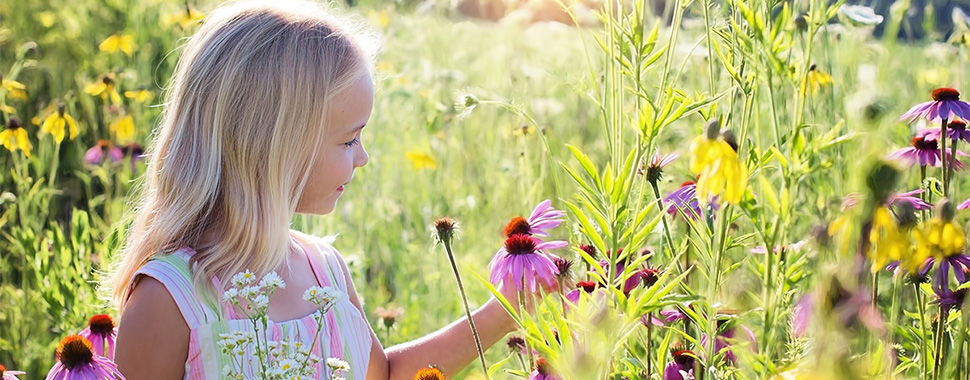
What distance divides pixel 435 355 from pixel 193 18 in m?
1.58

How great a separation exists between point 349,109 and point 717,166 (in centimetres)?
70

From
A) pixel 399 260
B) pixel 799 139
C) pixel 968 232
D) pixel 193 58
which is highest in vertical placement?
pixel 193 58

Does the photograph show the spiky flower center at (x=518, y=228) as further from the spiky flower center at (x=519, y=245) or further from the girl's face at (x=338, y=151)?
the girl's face at (x=338, y=151)

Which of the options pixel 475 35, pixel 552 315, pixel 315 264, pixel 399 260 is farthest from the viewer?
pixel 475 35

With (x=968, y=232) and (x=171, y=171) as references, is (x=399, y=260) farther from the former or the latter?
(x=968, y=232)

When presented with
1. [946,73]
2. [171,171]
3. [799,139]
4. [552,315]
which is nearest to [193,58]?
[171,171]

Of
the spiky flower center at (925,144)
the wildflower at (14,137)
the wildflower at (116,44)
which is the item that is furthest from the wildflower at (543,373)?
the wildflower at (116,44)

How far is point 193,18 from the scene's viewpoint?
8.75 ft

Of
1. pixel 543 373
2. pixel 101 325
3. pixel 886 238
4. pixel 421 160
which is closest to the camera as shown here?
pixel 886 238

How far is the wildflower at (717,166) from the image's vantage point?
2.28ft

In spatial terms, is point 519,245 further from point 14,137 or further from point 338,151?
point 14,137

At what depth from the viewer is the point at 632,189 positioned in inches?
46.6


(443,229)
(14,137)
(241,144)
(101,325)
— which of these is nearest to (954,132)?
(443,229)

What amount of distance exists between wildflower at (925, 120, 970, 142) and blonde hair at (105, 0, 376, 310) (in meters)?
0.75
